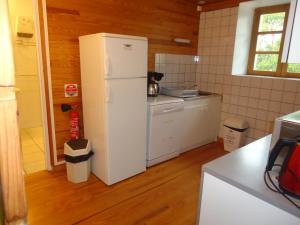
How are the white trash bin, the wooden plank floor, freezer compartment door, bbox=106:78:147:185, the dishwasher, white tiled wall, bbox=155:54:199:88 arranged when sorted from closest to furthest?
the wooden plank floor, freezer compartment door, bbox=106:78:147:185, the dishwasher, the white trash bin, white tiled wall, bbox=155:54:199:88

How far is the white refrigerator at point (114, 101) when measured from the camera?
6.81 feet

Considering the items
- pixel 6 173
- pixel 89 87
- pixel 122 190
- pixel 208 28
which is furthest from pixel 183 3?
pixel 6 173

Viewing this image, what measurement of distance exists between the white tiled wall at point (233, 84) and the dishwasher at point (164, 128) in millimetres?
1062

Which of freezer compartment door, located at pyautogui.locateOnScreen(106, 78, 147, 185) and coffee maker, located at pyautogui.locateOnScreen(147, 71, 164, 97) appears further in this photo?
coffee maker, located at pyautogui.locateOnScreen(147, 71, 164, 97)

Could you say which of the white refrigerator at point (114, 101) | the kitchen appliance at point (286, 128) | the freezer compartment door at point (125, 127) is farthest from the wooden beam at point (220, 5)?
the kitchen appliance at point (286, 128)

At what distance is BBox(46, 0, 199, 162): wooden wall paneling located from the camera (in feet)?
7.70

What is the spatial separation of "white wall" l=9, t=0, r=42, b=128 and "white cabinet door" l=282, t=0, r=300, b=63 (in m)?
3.89

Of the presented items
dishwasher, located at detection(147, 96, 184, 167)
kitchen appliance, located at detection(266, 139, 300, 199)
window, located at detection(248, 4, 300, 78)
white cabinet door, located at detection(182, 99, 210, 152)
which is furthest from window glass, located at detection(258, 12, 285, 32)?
kitchen appliance, located at detection(266, 139, 300, 199)

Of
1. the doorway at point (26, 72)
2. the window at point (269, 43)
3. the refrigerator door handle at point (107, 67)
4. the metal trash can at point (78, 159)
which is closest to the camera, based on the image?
the refrigerator door handle at point (107, 67)

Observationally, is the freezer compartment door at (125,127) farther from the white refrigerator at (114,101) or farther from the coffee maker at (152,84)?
the coffee maker at (152,84)

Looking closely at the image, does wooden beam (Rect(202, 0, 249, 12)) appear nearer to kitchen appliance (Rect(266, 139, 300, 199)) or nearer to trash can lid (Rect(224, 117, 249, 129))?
trash can lid (Rect(224, 117, 249, 129))

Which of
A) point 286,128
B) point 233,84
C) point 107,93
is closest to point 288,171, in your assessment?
point 286,128

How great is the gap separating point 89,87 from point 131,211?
1.31 metres

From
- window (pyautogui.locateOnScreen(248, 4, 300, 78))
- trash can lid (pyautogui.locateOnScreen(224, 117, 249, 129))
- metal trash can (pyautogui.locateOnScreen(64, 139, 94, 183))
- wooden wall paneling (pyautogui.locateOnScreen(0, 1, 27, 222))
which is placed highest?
window (pyautogui.locateOnScreen(248, 4, 300, 78))
